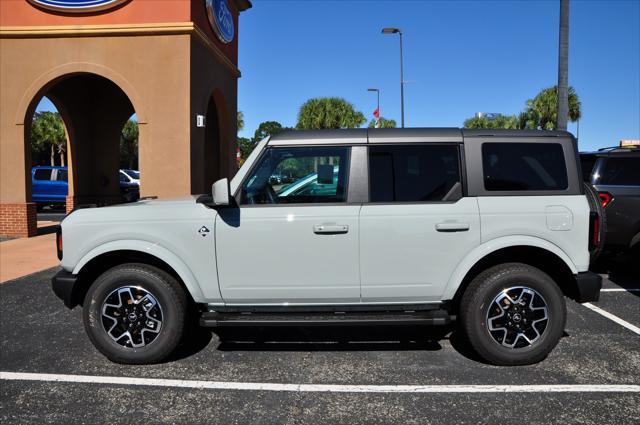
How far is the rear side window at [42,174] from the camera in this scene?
65.2ft

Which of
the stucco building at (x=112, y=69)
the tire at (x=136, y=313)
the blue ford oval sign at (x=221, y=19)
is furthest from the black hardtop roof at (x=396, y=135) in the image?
the blue ford oval sign at (x=221, y=19)

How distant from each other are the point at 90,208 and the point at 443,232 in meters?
3.05

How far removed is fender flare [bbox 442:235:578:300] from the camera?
3895 millimetres

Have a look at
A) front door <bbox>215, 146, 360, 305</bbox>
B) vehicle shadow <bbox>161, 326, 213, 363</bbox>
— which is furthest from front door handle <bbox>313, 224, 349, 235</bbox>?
vehicle shadow <bbox>161, 326, 213, 363</bbox>

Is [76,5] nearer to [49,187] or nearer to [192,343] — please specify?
[192,343]

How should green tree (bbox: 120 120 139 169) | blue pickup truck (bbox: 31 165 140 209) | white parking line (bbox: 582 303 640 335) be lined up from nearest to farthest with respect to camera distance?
white parking line (bbox: 582 303 640 335) < blue pickup truck (bbox: 31 165 140 209) < green tree (bbox: 120 120 139 169)

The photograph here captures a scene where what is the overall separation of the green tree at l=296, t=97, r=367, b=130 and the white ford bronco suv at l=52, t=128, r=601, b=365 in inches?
2112

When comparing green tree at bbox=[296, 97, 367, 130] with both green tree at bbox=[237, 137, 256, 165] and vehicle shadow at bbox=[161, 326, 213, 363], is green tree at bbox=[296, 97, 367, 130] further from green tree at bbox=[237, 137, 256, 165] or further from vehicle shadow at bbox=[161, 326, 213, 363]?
vehicle shadow at bbox=[161, 326, 213, 363]

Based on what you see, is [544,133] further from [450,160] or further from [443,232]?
[443,232]

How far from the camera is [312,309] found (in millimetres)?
3967

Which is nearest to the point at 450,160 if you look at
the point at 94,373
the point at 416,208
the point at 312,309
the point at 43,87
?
the point at 416,208

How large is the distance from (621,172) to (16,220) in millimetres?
12455

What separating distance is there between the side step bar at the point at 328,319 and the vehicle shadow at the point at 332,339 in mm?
630

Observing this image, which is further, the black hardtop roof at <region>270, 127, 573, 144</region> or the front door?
the black hardtop roof at <region>270, 127, 573, 144</region>
